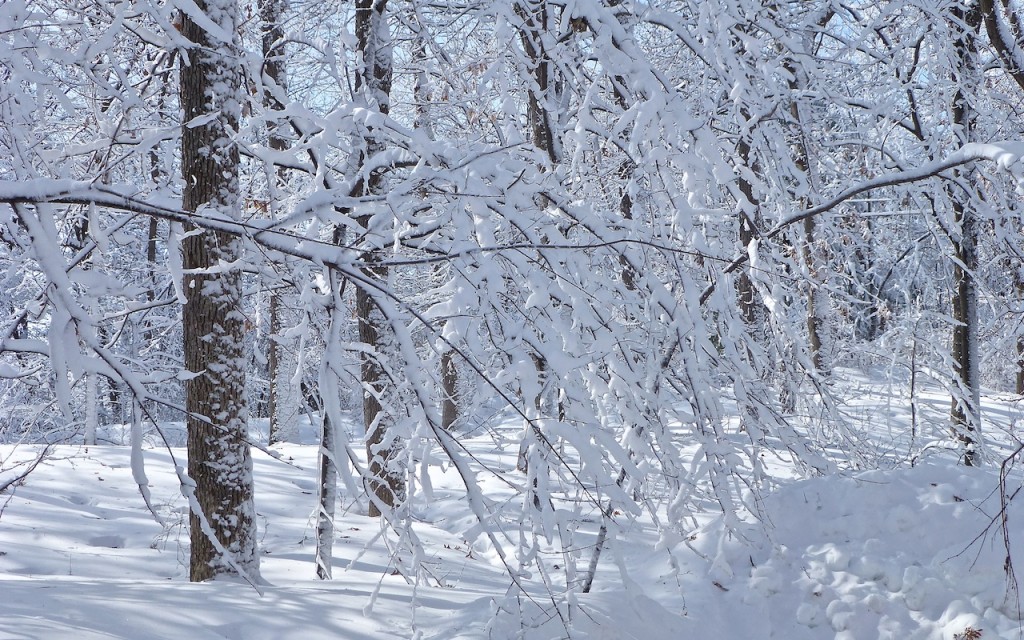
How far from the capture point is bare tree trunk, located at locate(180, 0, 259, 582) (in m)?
4.68

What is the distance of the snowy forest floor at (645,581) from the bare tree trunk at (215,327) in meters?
0.48

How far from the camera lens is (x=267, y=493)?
29.4 feet

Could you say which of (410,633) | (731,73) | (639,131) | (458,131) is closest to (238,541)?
(410,633)

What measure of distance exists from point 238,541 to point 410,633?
1.53m

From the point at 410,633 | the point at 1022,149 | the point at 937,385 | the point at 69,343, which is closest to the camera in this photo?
the point at 69,343

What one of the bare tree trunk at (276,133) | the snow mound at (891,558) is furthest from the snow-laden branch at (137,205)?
the snow mound at (891,558)

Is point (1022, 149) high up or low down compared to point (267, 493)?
up

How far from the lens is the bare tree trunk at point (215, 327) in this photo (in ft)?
15.4

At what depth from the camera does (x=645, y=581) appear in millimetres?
5363

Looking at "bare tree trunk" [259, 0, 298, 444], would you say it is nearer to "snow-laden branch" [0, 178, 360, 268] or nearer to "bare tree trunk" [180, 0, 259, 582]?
"bare tree trunk" [180, 0, 259, 582]

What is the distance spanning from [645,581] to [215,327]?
3.30 metres

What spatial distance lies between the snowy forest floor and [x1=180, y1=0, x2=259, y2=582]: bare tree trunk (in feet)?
1.57

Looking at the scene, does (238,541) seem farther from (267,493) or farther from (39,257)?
(267,493)

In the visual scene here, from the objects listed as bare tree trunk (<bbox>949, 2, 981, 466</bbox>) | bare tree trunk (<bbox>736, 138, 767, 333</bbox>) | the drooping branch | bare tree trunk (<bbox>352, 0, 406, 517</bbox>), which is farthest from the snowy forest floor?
the drooping branch
